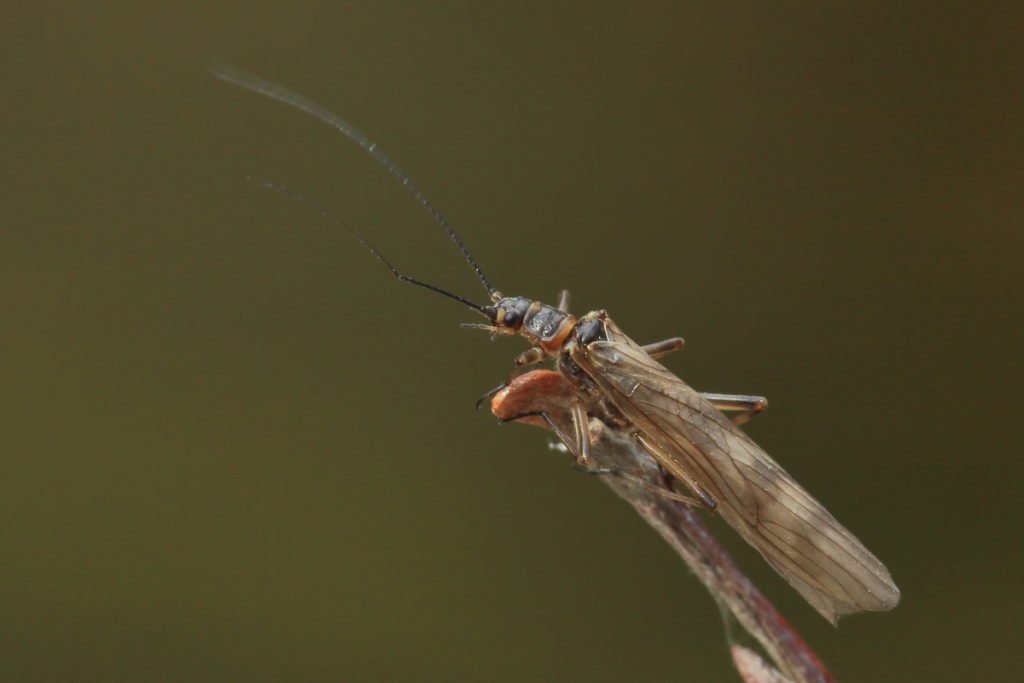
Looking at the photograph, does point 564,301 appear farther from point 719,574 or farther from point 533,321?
point 719,574

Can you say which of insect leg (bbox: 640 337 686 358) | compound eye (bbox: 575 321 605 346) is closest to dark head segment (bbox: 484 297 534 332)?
compound eye (bbox: 575 321 605 346)

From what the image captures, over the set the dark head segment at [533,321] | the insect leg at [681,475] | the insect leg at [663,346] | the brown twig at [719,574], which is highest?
the dark head segment at [533,321]

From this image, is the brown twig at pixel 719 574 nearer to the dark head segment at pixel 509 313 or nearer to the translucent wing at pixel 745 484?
the translucent wing at pixel 745 484

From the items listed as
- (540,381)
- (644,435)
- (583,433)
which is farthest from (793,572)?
(540,381)

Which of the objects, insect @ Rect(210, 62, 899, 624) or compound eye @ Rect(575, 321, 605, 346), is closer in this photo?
insect @ Rect(210, 62, 899, 624)

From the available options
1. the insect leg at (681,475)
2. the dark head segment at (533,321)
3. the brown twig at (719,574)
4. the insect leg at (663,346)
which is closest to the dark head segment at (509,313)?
the dark head segment at (533,321)

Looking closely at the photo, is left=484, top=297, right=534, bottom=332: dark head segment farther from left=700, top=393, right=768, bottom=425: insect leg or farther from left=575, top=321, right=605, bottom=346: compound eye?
left=700, top=393, right=768, bottom=425: insect leg

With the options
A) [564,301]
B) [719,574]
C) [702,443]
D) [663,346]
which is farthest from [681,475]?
[719,574]

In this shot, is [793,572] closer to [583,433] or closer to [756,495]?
[756,495]

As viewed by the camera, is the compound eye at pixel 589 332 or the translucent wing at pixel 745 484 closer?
the translucent wing at pixel 745 484
